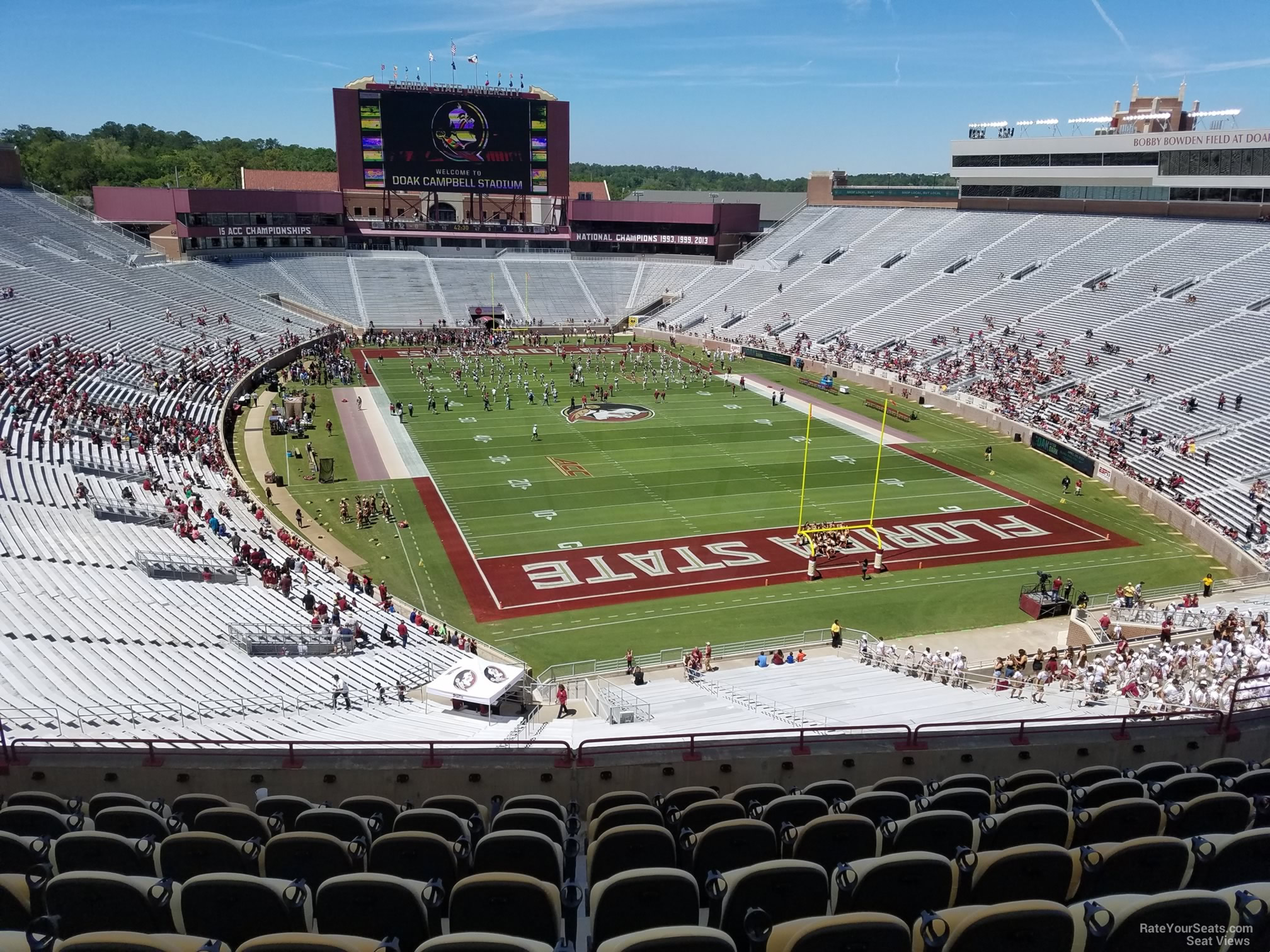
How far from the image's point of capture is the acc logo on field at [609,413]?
42000 millimetres

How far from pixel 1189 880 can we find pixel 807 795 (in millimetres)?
2582

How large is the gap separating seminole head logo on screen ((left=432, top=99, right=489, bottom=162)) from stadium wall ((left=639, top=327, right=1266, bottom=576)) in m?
31.8

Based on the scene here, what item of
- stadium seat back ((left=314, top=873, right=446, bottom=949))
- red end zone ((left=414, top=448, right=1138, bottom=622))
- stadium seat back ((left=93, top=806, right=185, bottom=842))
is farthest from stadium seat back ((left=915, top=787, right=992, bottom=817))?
red end zone ((left=414, top=448, right=1138, bottom=622))

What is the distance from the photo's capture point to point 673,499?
30.9m

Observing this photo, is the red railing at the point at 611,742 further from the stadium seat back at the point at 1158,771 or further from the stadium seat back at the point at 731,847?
the stadium seat back at the point at 731,847

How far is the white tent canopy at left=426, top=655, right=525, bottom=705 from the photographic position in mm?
15891

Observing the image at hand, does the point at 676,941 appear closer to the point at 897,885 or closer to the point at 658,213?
the point at 897,885

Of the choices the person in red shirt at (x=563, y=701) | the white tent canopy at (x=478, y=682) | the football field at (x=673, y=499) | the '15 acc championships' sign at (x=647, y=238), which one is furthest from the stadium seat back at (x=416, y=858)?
the '15 acc championships' sign at (x=647, y=238)

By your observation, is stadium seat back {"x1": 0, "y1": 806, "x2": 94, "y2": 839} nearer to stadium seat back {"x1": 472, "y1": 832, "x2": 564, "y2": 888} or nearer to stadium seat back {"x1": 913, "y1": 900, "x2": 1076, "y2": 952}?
stadium seat back {"x1": 472, "y1": 832, "x2": 564, "y2": 888}

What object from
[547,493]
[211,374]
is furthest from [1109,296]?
[211,374]

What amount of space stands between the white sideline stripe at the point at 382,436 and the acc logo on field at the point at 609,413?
8213 millimetres

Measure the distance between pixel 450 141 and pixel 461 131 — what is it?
3.49ft

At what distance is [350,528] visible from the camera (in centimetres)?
2772

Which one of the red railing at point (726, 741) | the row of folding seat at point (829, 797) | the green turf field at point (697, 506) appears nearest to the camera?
the row of folding seat at point (829, 797)
